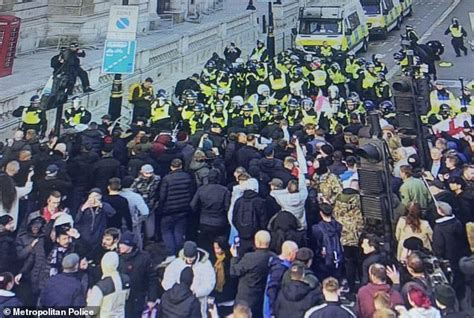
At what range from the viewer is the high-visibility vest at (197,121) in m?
14.1

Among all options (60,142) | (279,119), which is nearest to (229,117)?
(279,119)

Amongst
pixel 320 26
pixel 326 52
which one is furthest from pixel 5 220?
pixel 320 26

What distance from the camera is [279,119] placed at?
1397 centimetres

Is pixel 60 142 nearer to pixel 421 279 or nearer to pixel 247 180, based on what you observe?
pixel 247 180

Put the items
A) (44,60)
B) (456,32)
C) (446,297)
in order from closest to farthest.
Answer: (446,297), (44,60), (456,32)

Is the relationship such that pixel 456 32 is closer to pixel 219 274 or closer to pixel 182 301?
pixel 219 274

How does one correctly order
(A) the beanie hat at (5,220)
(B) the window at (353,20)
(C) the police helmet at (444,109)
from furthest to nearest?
(B) the window at (353,20) → (C) the police helmet at (444,109) → (A) the beanie hat at (5,220)

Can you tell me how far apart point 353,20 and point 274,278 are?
25.3 meters

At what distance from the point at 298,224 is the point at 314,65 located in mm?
10806

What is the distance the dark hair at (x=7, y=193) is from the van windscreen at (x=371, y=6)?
2924 cm

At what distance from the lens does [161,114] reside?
1451cm

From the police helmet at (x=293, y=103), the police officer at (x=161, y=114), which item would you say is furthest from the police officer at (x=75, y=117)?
the police helmet at (x=293, y=103)

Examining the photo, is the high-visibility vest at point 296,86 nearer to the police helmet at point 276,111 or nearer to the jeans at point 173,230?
the police helmet at point 276,111

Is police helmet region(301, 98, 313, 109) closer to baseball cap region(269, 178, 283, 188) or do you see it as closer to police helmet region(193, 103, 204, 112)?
police helmet region(193, 103, 204, 112)
